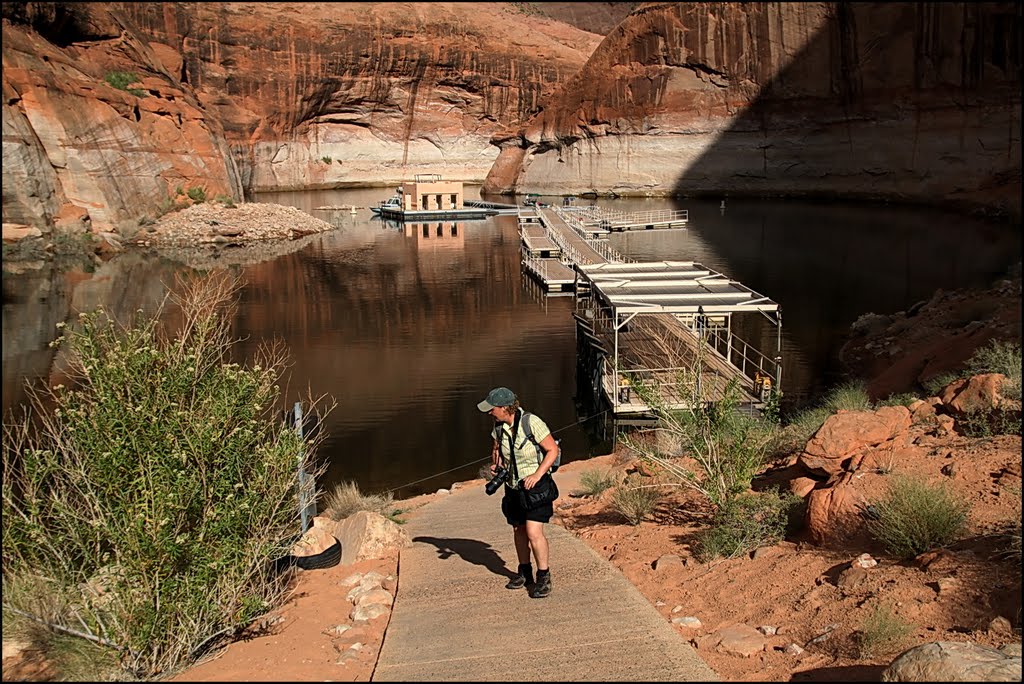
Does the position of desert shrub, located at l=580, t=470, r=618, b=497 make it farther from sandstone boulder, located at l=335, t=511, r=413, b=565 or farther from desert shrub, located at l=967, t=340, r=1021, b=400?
desert shrub, located at l=967, t=340, r=1021, b=400

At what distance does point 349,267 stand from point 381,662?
34903 millimetres

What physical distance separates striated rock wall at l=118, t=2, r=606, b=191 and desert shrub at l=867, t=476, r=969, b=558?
289ft

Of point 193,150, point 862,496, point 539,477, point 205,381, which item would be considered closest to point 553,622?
point 539,477

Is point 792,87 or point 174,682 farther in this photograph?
point 792,87

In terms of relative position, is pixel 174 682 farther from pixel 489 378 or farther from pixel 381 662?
pixel 489 378

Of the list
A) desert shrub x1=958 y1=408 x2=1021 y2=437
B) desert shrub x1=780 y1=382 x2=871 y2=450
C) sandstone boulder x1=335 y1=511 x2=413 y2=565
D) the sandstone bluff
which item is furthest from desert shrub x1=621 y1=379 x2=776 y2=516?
the sandstone bluff

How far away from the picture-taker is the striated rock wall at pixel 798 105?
64562 mm

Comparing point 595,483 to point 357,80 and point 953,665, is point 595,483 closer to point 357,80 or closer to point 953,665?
point 953,665

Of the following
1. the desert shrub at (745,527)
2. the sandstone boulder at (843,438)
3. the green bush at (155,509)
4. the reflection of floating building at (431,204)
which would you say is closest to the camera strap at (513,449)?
the green bush at (155,509)

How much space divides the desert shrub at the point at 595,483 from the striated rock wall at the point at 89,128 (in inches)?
1525

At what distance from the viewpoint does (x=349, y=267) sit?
39688mm

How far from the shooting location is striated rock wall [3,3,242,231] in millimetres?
43553

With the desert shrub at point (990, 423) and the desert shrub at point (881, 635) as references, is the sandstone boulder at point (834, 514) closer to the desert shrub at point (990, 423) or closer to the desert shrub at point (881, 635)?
the desert shrub at point (881, 635)

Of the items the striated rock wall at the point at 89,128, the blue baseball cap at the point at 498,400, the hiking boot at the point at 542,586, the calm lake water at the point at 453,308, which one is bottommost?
the calm lake water at the point at 453,308
